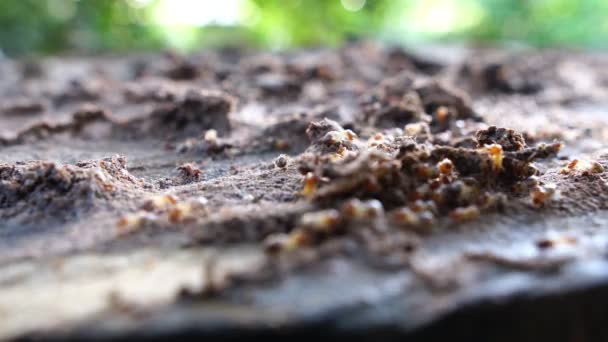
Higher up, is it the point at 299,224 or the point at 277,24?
the point at 277,24

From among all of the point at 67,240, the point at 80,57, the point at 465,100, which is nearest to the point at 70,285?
the point at 67,240

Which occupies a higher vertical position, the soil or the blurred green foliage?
the blurred green foliage

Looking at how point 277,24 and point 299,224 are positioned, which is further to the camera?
point 277,24

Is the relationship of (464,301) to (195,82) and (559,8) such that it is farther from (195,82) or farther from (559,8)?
(559,8)

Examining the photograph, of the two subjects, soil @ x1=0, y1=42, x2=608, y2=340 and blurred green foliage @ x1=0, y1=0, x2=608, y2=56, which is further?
blurred green foliage @ x1=0, y1=0, x2=608, y2=56
